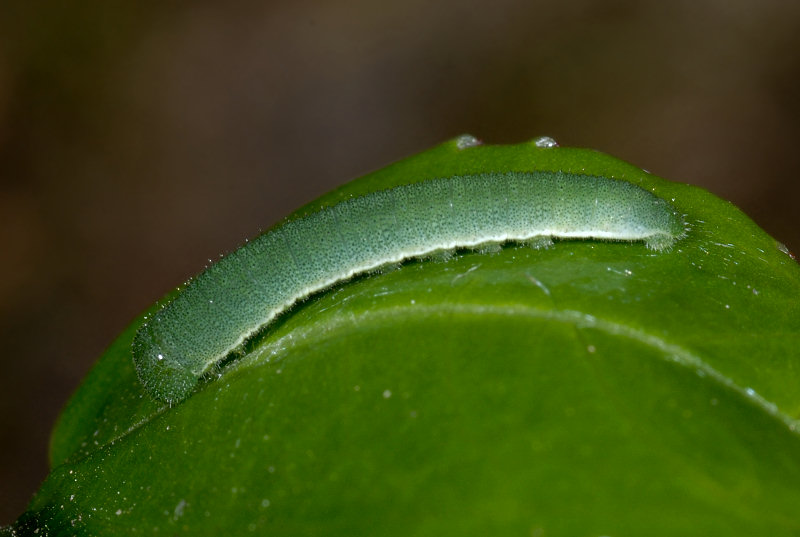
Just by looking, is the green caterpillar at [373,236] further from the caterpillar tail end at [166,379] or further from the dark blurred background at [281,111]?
the dark blurred background at [281,111]

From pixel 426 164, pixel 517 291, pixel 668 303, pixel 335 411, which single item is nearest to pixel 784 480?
pixel 668 303

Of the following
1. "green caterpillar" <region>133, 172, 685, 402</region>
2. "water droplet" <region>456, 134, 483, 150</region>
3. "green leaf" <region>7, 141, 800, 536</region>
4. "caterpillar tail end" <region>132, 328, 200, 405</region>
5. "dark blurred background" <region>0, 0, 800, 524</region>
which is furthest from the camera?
"dark blurred background" <region>0, 0, 800, 524</region>

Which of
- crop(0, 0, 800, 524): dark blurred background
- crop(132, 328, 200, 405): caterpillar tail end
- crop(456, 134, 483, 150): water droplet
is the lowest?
crop(0, 0, 800, 524): dark blurred background

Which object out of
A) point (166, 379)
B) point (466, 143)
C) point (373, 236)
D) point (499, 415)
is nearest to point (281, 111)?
point (466, 143)

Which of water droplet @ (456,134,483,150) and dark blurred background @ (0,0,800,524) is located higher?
water droplet @ (456,134,483,150)

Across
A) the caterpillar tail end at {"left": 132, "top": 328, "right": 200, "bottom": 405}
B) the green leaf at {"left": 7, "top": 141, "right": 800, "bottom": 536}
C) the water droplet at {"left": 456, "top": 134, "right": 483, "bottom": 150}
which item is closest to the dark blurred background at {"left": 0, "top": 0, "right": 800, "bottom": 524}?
the water droplet at {"left": 456, "top": 134, "right": 483, "bottom": 150}

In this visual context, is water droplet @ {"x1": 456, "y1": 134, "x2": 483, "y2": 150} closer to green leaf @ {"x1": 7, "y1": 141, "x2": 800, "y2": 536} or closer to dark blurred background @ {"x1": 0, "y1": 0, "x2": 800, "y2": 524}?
green leaf @ {"x1": 7, "y1": 141, "x2": 800, "y2": 536}

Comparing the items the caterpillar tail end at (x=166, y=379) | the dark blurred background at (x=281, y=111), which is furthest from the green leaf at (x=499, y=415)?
the dark blurred background at (x=281, y=111)
